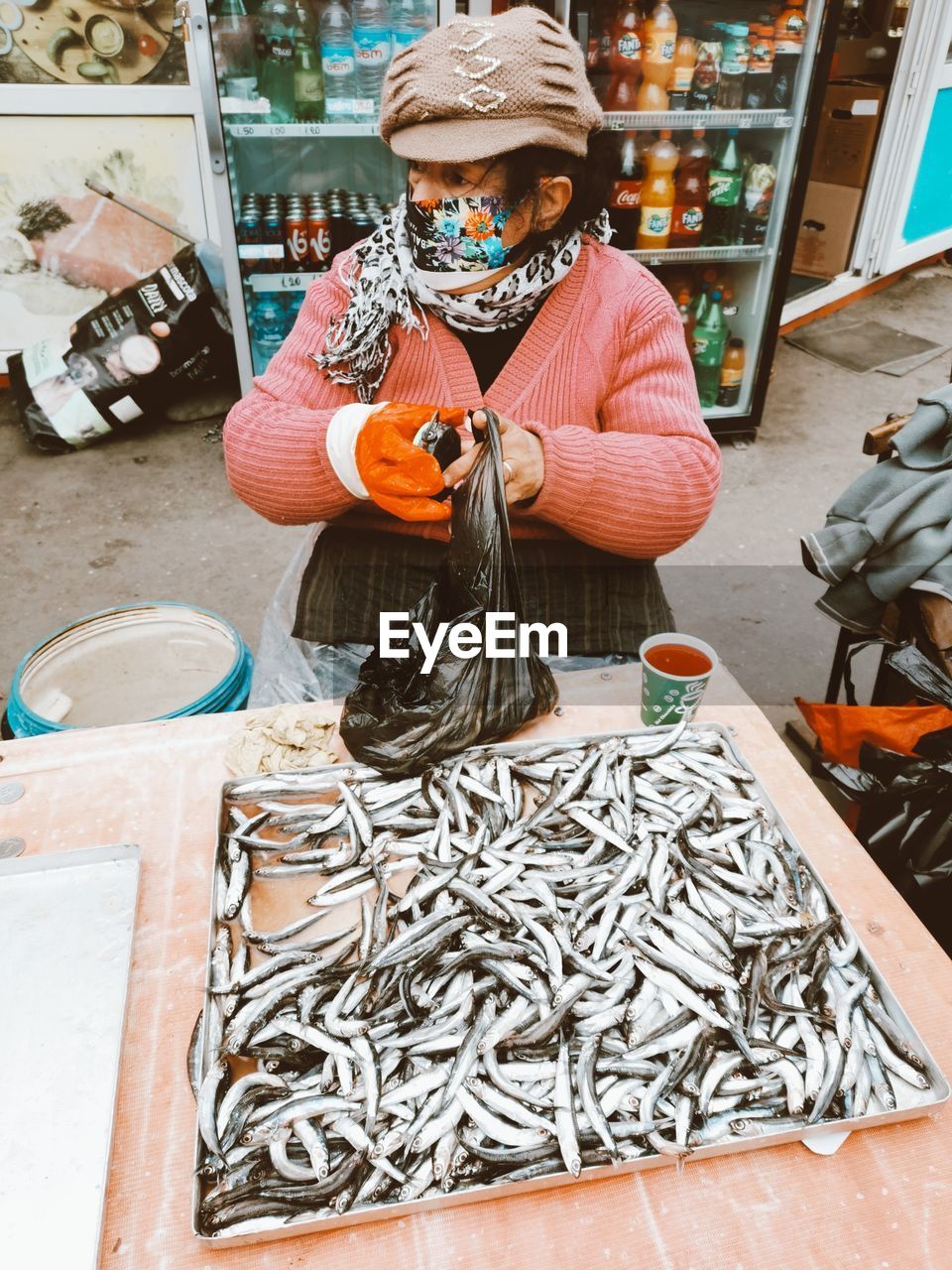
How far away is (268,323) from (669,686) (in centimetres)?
372

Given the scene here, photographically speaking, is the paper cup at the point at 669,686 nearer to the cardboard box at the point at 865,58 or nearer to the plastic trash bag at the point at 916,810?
the plastic trash bag at the point at 916,810

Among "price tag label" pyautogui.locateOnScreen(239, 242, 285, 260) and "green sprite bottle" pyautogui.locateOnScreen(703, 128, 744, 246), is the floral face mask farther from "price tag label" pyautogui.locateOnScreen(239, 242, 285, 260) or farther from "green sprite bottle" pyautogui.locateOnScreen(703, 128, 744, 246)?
"green sprite bottle" pyautogui.locateOnScreen(703, 128, 744, 246)

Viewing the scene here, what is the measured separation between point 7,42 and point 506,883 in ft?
17.3

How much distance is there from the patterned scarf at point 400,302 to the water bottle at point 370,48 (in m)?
Result: 2.50


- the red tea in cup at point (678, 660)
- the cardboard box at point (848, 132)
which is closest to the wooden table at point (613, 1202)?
the red tea in cup at point (678, 660)

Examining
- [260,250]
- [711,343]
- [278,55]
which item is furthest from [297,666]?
[711,343]

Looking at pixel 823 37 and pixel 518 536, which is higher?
pixel 823 37

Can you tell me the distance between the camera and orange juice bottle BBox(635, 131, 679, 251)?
14.6 ft

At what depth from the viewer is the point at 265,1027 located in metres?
1.33

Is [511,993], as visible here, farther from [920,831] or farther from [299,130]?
[299,130]

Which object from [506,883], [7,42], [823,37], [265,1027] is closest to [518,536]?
[506,883]

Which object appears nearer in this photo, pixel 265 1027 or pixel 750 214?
pixel 265 1027

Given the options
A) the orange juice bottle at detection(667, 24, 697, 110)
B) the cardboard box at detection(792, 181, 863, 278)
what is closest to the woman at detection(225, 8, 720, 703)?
the orange juice bottle at detection(667, 24, 697, 110)

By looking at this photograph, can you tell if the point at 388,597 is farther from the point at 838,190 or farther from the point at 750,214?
the point at 838,190
